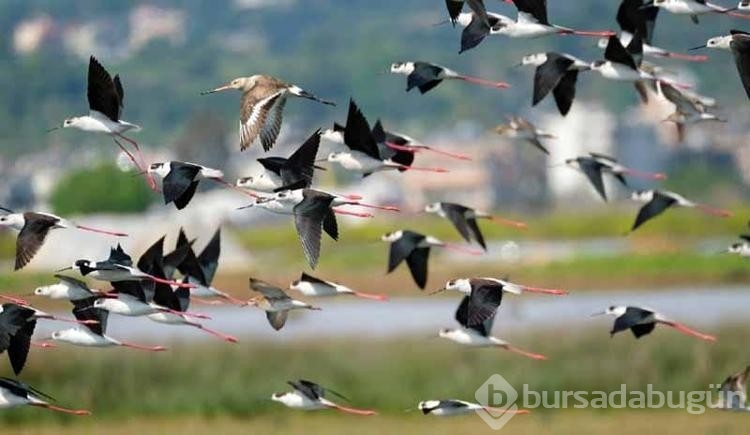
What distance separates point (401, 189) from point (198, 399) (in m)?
88.0

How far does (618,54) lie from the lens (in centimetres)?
1068

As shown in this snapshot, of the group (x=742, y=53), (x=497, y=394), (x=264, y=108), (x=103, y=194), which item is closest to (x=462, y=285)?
(x=264, y=108)

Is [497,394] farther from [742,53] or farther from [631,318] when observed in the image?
[742,53]

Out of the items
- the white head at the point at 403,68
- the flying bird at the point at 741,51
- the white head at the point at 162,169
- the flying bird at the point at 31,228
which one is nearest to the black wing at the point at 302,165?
the white head at the point at 162,169

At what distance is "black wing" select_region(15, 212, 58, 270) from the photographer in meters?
10.6

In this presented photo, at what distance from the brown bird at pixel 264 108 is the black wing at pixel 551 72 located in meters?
1.24

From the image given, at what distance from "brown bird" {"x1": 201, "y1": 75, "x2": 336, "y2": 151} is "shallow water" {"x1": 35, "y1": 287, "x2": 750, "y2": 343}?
14047 mm

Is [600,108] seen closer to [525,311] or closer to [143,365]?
[525,311]

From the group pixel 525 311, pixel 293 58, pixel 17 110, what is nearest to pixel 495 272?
pixel 525 311

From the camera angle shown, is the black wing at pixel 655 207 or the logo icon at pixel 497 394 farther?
the logo icon at pixel 497 394

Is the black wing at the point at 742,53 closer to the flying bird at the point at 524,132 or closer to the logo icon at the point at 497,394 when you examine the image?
the flying bird at the point at 524,132

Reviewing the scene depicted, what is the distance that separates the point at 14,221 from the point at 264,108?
5.40ft

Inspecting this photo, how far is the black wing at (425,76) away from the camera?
37.4ft

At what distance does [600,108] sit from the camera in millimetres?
129500
